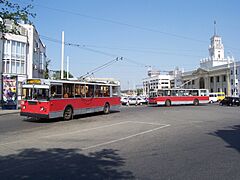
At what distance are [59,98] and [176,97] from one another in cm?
2424

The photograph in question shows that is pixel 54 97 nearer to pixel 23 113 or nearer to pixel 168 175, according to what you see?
pixel 23 113

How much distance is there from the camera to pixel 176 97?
125ft

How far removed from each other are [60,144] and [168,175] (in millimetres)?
4745

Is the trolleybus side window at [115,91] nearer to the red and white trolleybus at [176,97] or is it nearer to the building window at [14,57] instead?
the red and white trolleybus at [176,97]

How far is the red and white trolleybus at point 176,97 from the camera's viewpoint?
3709 centimetres

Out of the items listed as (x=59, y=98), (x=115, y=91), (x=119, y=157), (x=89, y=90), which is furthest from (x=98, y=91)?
(x=119, y=157)

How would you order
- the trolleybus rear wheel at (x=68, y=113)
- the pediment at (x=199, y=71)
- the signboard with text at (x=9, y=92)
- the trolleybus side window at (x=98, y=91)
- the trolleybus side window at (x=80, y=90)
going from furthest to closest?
the pediment at (x=199, y=71), the signboard with text at (x=9, y=92), the trolleybus side window at (x=98, y=91), the trolleybus side window at (x=80, y=90), the trolleybus rear wheel at (x=68, y=113)

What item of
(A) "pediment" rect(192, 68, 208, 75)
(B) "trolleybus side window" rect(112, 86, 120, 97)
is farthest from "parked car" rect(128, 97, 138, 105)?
(A) "pediment" rect(192, 68, 208, 75)

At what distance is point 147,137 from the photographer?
10781 mm

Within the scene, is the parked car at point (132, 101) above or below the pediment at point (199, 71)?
below

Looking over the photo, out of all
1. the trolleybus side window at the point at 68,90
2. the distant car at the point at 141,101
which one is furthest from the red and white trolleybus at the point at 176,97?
the trolleybus side window at the point at 68,90

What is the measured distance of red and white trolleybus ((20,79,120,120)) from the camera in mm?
15945

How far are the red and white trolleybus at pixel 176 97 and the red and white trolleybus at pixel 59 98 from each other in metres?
16.7

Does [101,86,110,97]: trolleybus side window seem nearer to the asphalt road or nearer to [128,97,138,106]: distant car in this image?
the asphalt road
